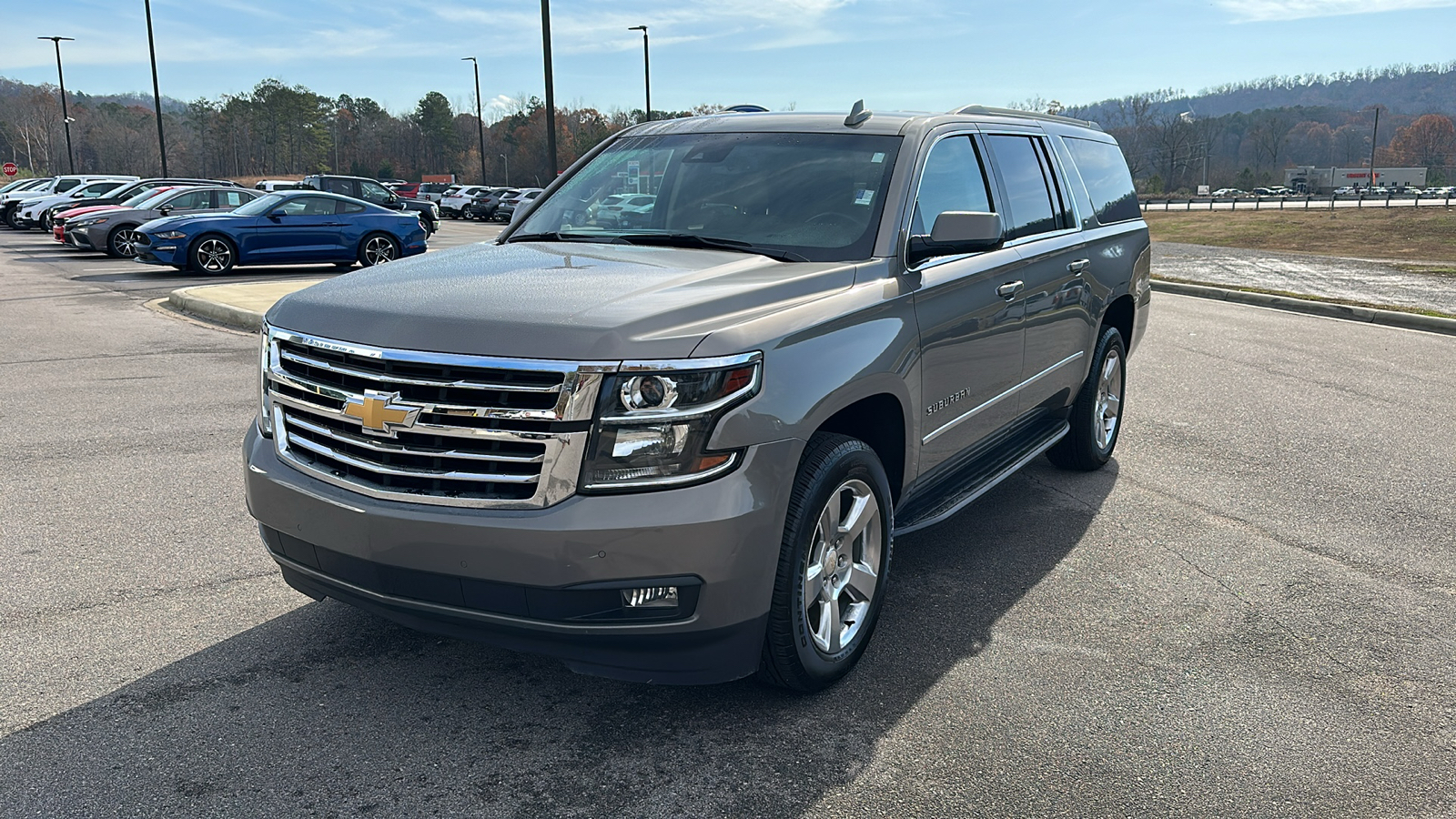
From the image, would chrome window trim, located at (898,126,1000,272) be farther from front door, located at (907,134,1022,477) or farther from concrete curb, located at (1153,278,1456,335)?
concrete curb, located at (1153,278,1456,335)

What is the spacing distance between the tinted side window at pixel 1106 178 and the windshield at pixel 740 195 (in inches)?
90.2

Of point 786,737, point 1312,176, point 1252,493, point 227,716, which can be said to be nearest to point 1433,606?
point 1252,493

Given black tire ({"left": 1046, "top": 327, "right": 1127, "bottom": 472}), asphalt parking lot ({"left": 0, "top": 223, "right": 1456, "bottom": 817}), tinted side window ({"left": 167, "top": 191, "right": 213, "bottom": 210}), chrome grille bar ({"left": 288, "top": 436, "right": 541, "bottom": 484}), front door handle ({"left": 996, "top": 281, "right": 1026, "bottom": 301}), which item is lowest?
asphalt parking lot ({"left": 0, "top": 223, "right": 1456, "bottom": 817})

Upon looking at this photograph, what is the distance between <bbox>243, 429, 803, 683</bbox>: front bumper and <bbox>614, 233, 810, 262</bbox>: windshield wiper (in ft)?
3.55

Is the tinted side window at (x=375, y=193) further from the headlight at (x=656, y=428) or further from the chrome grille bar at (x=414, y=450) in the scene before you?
the headlight at (x=656, y=428)

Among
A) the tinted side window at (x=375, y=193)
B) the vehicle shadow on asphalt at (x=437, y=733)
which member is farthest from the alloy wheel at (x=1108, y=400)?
the tinted side window at (x=375, y=193)

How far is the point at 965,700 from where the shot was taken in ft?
12.0

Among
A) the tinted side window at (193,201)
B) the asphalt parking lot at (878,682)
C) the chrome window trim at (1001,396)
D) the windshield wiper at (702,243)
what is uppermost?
the tinted side window at (193,201)

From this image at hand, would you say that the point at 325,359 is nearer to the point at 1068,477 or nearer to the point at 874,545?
the point at 874,545

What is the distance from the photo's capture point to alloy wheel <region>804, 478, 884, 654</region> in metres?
3.65

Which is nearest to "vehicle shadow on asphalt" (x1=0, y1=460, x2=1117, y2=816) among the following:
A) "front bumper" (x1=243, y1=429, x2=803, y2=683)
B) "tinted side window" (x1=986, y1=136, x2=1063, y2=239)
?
"front bumper" (x1=243, y1=429, x2=803, y2=683)

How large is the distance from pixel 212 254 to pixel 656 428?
19.1 m

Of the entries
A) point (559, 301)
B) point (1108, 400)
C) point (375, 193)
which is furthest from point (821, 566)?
point (375, 193)

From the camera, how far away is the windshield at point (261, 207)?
20.0 meters
